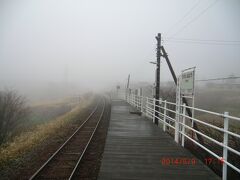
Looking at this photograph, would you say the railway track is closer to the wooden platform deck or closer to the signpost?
the wooden platform deck

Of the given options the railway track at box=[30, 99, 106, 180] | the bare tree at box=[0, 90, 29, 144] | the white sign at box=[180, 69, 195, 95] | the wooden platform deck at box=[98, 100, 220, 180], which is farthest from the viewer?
the bare tree at box=[0, 90, 29, 144]

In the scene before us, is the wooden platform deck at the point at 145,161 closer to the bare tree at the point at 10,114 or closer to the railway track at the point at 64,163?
the railway track at the point at 64,163

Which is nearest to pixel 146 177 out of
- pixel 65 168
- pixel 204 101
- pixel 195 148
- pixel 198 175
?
pixel 198 175

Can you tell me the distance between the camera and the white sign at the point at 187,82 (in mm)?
7906

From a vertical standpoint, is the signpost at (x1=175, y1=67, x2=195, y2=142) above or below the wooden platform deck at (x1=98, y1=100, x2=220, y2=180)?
above

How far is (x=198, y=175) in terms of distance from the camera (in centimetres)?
518

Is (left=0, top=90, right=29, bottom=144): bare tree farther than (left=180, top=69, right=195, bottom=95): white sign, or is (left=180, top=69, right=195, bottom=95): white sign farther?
(left=0, top=90, right=29, bottom=144): bare tree

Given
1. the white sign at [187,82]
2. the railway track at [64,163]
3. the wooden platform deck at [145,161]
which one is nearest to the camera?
the wooden platform deck at [145,161]

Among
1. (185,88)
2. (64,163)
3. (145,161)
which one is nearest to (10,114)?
(64,163)

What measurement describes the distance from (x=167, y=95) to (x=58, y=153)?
66.3 feet

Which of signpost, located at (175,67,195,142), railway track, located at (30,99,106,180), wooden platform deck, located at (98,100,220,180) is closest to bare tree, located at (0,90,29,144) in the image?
railway track, located at (30,99,106,180)

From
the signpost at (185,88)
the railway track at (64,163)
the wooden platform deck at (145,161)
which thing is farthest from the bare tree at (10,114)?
the signpost at (185,88)

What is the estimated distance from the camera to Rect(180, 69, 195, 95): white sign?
7.91 metres

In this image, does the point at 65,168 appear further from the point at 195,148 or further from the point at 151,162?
the point at 195,148
